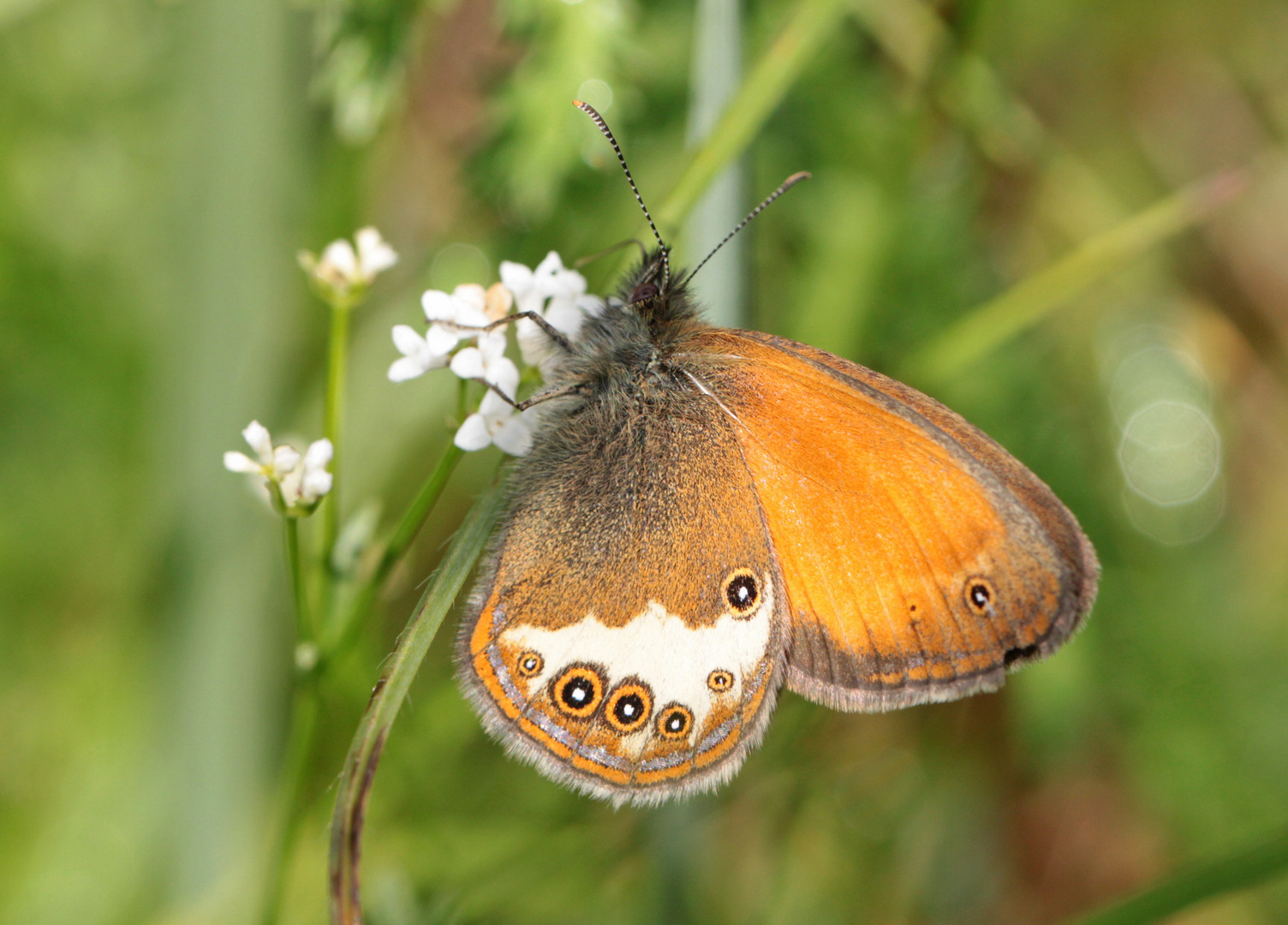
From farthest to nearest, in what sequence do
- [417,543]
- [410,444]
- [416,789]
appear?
[417,543]
[410,444]
[416,789]

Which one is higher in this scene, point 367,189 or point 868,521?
point 367,189

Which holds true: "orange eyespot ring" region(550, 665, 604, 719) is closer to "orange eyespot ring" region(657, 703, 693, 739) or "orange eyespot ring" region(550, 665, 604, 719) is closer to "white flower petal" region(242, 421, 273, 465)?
"orange eyespot ring" region(657, 703, 693, 739)

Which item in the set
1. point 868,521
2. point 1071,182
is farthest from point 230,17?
point 1071,182

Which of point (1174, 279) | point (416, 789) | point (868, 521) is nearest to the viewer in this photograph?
point (868, 521)

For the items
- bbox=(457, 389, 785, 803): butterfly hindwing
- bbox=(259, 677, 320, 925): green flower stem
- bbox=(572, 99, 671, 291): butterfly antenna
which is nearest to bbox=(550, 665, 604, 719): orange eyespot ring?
bbox=(457, 389, 785, 803): butterfly hindwing

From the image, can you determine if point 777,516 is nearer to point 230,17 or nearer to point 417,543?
point 417,543

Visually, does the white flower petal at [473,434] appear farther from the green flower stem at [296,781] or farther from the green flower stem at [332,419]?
the green flower stem at [296,781]

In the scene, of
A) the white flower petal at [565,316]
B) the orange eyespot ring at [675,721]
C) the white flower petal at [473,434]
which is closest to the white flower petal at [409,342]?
the white flower petal at [473,434]

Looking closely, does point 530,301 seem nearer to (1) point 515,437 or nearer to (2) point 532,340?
(2) point 532,340
